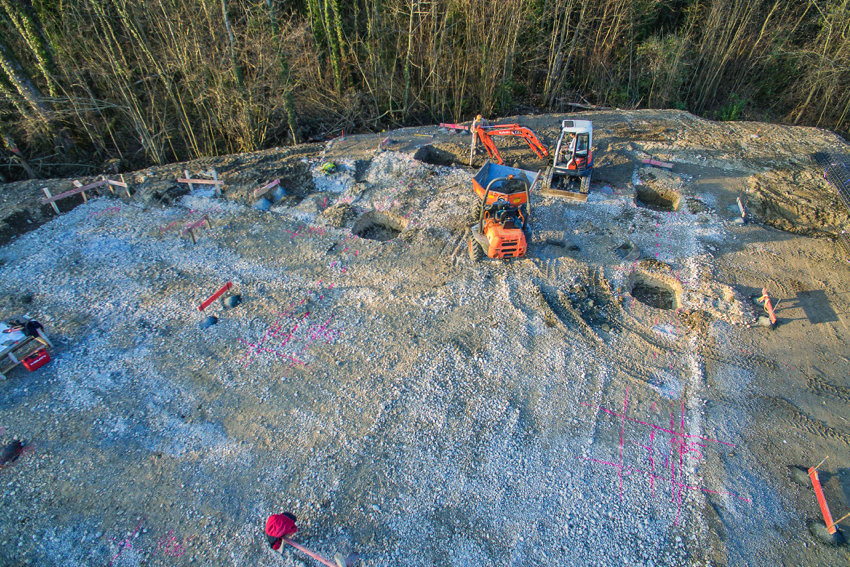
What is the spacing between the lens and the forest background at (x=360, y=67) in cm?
1162

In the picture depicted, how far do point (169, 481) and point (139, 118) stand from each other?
36.8 feet

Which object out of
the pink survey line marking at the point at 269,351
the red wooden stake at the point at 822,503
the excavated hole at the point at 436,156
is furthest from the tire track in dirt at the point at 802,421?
the excavated hole at the point at 436,156

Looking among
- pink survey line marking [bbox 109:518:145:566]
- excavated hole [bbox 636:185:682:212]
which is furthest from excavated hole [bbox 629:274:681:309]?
pink survey line marking [bbox 109:518:145:566]

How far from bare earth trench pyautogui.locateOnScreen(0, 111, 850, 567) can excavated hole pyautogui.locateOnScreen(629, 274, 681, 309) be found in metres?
0.06

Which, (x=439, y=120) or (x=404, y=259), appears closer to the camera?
(x=404, y=259)

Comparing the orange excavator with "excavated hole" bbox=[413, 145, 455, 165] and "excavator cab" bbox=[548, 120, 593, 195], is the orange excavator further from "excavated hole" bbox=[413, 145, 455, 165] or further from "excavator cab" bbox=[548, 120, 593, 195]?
"excavated hole" bbox=[413, 145, 455, 165]

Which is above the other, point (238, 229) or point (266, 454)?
point (238, 229)

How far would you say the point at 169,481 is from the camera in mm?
5773

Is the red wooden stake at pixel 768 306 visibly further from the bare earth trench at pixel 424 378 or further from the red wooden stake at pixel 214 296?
the red wooden stake at pixel 214 296

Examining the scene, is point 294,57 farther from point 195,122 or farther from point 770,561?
point 770,561

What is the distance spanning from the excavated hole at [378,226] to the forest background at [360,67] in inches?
220

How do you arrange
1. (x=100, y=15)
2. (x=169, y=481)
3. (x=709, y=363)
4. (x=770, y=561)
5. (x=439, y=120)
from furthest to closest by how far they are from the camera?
1. (x=439, y=120)
2. (x=100, y=15)
3. (x=709, y=363)
4. (x=169, y=481)
5. (x=770, y=561)

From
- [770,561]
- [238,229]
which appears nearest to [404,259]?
[238,229]

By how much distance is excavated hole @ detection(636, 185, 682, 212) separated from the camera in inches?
441
